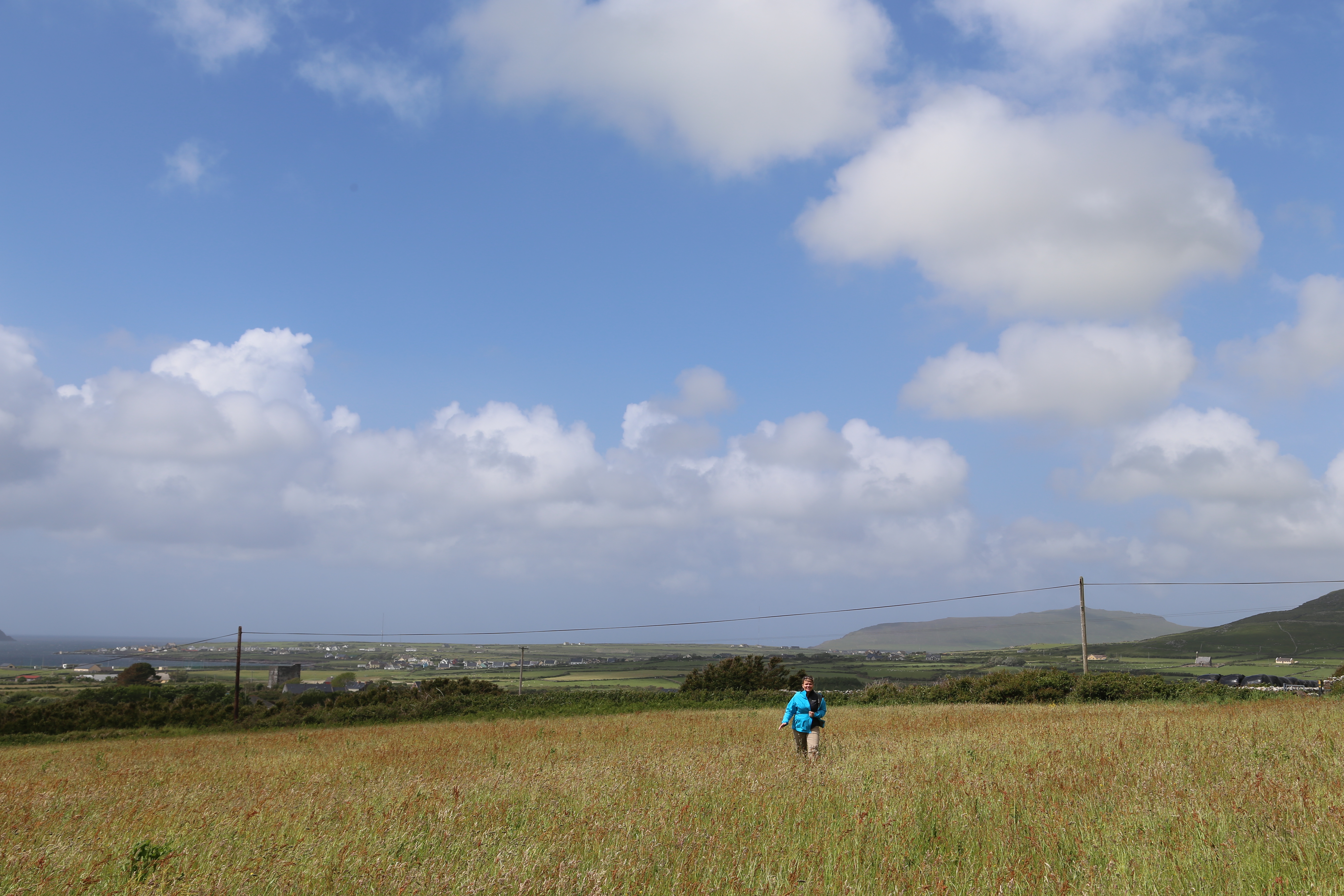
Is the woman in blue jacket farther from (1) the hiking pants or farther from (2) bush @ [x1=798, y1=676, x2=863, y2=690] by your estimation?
(2) bush @ [x1=798, y1=676, x2=863, y2=690]

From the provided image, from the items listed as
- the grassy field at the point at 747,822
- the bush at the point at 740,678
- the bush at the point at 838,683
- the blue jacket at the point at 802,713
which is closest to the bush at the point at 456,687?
the bush at the point at 740,678

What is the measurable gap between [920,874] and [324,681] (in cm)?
11719

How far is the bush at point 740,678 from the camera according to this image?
1844 inches

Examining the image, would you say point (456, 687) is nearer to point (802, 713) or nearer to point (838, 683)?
point (802, 713)

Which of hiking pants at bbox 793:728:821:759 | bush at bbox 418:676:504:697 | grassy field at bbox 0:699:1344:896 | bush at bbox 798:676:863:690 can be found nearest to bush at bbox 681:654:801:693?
bush at bbox 418:676:504:697

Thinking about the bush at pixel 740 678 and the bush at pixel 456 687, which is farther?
the bush at pixel 740 678

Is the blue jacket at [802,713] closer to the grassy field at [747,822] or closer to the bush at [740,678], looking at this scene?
the grassy field at [747,822]

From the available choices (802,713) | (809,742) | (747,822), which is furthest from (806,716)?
(747,822)

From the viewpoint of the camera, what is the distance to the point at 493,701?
129ft

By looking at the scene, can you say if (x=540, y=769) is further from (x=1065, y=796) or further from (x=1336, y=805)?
(x=1336, y=805)

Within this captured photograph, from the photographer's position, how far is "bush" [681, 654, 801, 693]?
4684 centimetres

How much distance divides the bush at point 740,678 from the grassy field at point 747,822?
3326cm

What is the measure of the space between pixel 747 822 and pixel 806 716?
5.95 m

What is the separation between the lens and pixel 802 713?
44.3ft
